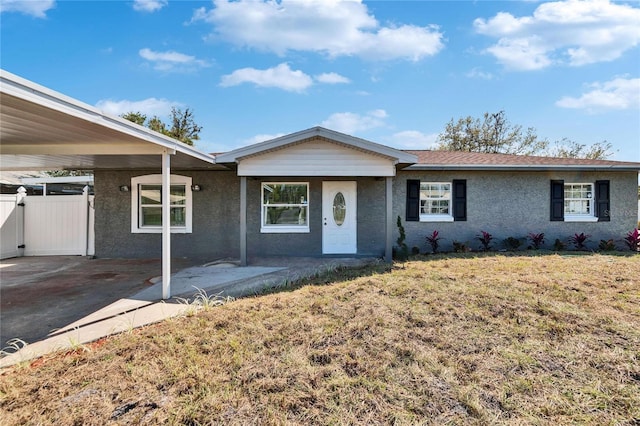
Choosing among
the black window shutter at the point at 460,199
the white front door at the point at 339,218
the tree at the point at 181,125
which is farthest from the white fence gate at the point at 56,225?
the tree at the point at 181,125

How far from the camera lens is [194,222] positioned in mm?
10289

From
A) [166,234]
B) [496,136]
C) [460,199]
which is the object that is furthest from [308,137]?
[496,136]

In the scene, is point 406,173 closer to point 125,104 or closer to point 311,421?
point 311,421

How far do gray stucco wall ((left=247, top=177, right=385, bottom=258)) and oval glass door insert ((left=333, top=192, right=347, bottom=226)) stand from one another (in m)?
0.47

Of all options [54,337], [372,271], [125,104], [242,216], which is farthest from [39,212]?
[125,104]

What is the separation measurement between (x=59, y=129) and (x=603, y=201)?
15.2m

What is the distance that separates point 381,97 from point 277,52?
18.5 ft

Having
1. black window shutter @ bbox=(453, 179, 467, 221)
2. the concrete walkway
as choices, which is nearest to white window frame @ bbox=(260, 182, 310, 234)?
the concrete walkway

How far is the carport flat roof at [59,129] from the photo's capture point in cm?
325

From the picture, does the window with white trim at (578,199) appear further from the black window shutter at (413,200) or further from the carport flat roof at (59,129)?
the carport flat roof at (59,129)

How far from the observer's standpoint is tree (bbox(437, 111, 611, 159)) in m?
29.1

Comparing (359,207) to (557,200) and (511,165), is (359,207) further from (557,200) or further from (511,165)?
(557,200)

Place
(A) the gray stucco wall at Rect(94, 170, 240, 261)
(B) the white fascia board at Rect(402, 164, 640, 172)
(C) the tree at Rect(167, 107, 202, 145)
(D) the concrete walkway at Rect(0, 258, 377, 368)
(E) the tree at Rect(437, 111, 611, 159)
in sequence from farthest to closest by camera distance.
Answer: (C) the tree at Rect(167, 107, 202, 145) → (E) the tree at Rect(437, 111, 611, 159) → (A) the gray stucco wall at Rect(94, 170, 240, 261) → (B) the white fascia board at Rect(402, 164, 640, 172) → (D) the concrete walkway at Rect(0, 258, 377, 368)

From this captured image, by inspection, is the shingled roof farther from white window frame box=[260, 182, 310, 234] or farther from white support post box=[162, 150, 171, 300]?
white support post box=[162, 150, 171, 300]
